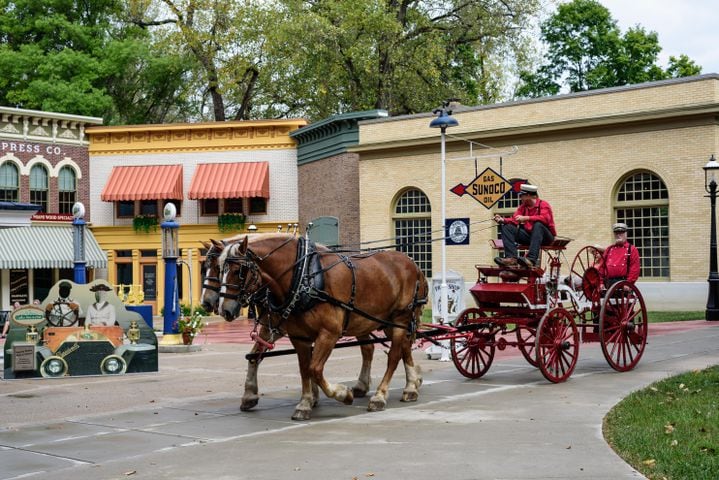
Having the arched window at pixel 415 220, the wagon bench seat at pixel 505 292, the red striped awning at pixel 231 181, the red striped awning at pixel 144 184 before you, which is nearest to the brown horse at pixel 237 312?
the wagon bench seat at pixel 505 292

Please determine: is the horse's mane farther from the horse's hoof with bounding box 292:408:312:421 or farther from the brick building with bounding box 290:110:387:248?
the brick building with bounding box 290:110:387:248

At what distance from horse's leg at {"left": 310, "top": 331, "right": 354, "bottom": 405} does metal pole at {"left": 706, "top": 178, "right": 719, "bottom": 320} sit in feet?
55.1

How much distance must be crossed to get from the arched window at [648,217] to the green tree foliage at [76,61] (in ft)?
87.9

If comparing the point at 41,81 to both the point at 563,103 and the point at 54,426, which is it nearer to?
the point at 563,103

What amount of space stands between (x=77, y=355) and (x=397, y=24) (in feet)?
89.0

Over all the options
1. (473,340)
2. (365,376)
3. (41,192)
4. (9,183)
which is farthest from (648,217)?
(9,183)

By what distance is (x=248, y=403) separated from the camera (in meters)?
10.7

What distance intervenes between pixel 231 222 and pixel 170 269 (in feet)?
Answer: 61.1

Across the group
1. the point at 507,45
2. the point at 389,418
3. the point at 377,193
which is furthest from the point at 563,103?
the point at 389,418

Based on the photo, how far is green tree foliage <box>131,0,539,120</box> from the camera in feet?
131

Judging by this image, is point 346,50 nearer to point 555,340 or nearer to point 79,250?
point 79,250

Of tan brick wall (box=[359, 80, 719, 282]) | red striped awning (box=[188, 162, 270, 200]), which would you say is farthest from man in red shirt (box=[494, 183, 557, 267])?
red striped awning (box=[188, 162, 270, 200])

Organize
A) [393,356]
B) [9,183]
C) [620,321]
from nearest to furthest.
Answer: [393,356]
[620,321]
[9,183]

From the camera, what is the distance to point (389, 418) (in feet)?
32.4
